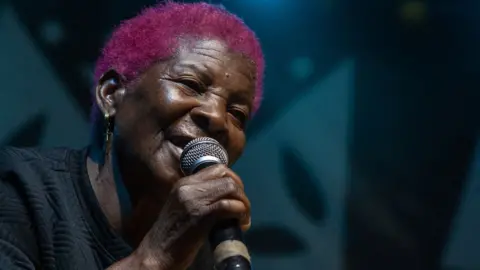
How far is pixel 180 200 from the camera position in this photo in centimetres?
93

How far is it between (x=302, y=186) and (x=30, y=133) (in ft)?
2.67

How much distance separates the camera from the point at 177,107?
3.87ft

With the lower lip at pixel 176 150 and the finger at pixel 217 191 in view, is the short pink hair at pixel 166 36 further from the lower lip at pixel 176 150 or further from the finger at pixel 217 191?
the finger at pixel 217 191

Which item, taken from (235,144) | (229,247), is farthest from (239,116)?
(229,247)

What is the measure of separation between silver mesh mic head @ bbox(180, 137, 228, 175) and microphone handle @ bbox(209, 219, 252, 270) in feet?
0.39

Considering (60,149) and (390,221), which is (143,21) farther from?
(390,221)

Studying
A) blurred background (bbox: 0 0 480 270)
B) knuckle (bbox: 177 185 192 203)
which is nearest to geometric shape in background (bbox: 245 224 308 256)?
blurred background (bbox: 0 0 480 270)

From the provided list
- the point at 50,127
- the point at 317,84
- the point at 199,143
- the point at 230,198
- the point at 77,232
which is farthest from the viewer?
the point at 317,84

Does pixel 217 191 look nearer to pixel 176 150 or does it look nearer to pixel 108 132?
pixel 176 150

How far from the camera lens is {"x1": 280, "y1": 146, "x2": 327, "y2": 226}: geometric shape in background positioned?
6.42 feet

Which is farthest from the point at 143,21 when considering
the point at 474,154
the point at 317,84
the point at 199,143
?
the point at 474,154

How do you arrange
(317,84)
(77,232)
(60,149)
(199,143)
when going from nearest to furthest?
(199,143) < (77,232) < (60,149) < (317,84)

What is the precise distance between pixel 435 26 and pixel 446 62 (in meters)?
0.12

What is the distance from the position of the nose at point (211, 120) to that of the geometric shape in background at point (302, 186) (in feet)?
2.56
